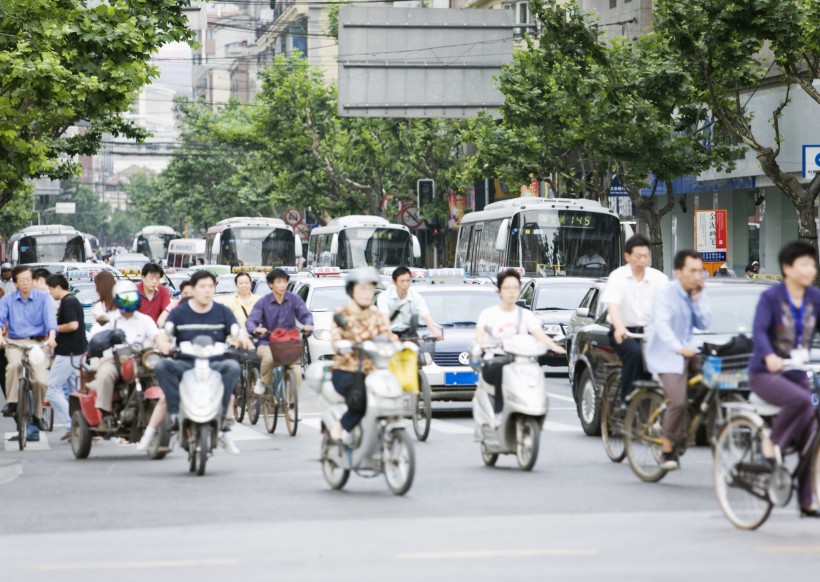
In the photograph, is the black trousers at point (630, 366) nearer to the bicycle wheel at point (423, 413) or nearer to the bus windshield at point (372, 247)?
the bicycle wheel at point (423, 413)

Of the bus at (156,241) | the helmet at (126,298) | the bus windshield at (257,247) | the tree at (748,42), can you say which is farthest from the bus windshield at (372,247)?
the bus at (156,241)

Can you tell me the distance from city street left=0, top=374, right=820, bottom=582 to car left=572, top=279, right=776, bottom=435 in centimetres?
106

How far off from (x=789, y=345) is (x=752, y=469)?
766mm

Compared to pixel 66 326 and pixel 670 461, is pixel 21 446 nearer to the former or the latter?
pixel 66 326

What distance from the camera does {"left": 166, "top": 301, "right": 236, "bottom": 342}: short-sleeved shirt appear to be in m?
14.2

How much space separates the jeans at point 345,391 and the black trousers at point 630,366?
247cm

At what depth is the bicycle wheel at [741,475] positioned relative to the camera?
9.88 meters

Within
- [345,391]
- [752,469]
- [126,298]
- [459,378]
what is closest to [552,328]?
[459,378]

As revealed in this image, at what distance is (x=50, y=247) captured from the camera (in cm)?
6975

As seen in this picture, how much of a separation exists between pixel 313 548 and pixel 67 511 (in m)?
2.74

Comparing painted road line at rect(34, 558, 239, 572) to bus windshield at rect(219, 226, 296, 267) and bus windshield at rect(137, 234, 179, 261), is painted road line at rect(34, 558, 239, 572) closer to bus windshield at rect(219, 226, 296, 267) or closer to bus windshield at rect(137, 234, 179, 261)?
bus windshield at rect(219, 226, 296, 267)

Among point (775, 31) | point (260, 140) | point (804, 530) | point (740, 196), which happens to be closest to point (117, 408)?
point (804, 530)

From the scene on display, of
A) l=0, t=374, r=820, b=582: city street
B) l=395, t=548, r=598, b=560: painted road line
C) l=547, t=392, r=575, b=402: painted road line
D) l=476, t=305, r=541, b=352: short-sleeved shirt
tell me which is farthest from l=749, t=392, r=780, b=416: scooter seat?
l=547, t=392, r=575, b=402: painted road line

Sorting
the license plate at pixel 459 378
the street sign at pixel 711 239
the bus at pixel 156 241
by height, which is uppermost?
the bus at pixel 156 241
